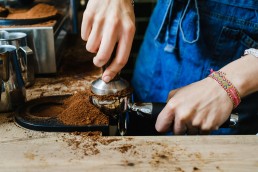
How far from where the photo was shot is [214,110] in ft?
3.42

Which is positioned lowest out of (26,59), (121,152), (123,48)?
(121,152)

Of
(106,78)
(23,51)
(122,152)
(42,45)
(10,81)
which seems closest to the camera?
(122,152)

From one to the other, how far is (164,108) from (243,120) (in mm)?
554

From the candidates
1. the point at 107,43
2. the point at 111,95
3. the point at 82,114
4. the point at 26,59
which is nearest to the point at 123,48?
the point at 107,43

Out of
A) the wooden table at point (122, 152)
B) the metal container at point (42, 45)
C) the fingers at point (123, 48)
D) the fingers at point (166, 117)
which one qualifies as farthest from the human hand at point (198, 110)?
the metal container at point (42, 45)

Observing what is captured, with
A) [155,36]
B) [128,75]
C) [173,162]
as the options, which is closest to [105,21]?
[173,162]

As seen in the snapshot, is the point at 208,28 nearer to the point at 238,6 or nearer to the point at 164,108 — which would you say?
the point at 238,6

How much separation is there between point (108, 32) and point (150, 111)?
287 mm

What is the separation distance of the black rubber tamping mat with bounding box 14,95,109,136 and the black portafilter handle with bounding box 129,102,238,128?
0.36 feet

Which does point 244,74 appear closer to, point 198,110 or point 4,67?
point 198,110

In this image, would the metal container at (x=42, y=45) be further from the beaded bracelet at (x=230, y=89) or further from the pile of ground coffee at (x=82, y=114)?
the beaded bracelet at (x=230, y=89)

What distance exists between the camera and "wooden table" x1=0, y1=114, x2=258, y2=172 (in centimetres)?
79

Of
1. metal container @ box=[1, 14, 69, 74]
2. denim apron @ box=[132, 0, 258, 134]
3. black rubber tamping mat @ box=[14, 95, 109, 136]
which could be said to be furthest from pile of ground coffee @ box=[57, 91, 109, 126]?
denim apron @ box=[132, 0, 258, 134]

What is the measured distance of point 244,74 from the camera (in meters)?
1.06
